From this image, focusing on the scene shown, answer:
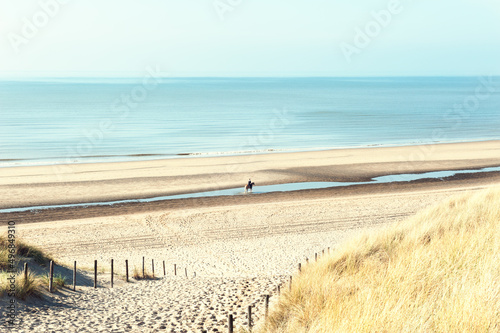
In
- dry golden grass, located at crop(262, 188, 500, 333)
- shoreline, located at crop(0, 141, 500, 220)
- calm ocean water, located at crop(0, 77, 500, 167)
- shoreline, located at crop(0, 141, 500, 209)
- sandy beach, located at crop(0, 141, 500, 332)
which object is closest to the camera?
dry golden grass, located at crop(262, 188, 500, 333)

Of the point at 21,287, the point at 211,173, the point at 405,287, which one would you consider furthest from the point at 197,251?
the point at 211,173

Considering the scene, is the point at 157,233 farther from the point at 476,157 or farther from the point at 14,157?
the point at 476,157

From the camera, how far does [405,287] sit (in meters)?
6.00

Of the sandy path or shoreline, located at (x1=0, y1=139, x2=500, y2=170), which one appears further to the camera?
shoreline, located at (x1=0, y1=139, x2=500, y2=170)

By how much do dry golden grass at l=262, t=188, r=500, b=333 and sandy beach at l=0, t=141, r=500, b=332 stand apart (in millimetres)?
1731

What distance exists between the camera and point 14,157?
42.9m

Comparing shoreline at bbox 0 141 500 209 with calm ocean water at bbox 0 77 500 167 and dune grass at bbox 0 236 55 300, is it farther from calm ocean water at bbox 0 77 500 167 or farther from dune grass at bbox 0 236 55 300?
dune grass at bbox 0 236 55 300

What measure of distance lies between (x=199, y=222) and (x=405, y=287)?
62.3 ft

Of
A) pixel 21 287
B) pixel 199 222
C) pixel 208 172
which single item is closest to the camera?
pixel 21 287

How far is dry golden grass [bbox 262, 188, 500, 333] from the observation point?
4828mm

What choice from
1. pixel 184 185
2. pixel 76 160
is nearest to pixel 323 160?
pixel 184 185

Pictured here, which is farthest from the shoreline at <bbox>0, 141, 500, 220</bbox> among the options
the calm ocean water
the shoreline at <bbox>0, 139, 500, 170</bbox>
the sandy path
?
the calm ocean water

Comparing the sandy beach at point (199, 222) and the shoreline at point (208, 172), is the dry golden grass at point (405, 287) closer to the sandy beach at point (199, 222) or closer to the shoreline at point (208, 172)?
the sandy beach at point (199, 222)

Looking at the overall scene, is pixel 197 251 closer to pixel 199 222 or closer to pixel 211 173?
pixel 199 222
